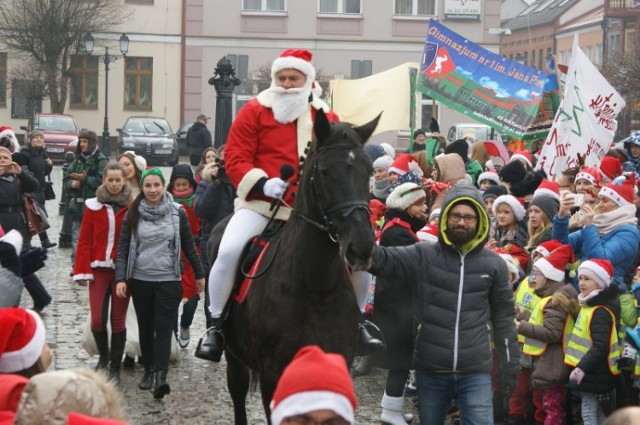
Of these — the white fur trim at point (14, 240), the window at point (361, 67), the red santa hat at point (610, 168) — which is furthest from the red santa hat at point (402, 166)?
the window at point (361, 67)

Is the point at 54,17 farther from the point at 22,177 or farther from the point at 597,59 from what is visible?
the point at 22,177

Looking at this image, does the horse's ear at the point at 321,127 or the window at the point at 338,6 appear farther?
the window at the point at 338,6

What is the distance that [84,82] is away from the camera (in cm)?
5438

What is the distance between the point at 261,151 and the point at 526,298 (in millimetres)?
2622

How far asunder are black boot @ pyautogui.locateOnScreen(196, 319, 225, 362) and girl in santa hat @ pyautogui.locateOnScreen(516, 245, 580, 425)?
2.32 m

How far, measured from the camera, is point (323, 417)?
12.7 ft

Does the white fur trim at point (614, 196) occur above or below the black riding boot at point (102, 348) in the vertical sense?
above

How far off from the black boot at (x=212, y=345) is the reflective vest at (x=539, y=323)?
2.49 meters

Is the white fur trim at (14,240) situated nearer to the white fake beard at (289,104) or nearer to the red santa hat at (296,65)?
the white fake beard at (289,104)

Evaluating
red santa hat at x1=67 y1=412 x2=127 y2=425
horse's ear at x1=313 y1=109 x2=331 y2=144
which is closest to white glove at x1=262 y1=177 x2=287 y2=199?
horse's ear at x1=313 y1=109 x2=331 y2=144

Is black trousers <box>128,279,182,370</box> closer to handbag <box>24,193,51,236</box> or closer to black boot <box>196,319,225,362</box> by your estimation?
black boot <box>196,319,225,362</box>

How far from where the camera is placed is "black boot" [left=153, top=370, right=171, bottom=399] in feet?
34.5

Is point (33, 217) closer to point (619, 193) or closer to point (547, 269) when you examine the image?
point (547, 269)

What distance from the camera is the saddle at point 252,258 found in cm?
800
